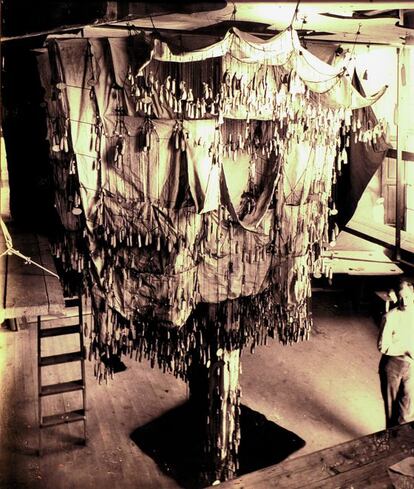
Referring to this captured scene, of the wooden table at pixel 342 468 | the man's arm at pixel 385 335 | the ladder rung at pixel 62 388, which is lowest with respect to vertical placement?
A: the ladder rung at pixel 62 388

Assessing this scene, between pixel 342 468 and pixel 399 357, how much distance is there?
13.3 ft

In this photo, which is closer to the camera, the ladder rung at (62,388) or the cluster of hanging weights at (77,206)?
the cluster of hanging weights at (77,206)

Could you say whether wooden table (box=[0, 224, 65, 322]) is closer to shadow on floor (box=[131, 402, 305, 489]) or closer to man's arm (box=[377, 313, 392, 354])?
shadow on floor (box=[131, 402, 305, 489])

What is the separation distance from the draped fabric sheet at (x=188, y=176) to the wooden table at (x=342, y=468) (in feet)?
9.23

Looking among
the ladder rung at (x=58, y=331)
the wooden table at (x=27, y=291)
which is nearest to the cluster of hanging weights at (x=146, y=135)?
the wooden table at (x=27, y=291)

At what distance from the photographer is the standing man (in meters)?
7.63

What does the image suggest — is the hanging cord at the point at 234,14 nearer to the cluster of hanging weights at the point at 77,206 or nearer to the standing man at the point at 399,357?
the cluster of hanging weights at the point at 77,206

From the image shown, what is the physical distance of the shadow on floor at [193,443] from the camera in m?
7.62

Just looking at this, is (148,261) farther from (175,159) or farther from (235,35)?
(235,35)


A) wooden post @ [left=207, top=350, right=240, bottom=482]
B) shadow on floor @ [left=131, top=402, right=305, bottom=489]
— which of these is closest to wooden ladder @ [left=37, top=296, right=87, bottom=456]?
shadow on floor @ [left=131, top=402, right=305, bottom=489]

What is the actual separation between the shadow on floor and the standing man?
144 cm

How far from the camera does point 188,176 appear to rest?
6.14m

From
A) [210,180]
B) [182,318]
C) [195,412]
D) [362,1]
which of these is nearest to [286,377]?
[195,412]

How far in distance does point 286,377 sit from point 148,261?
4.81 metres
